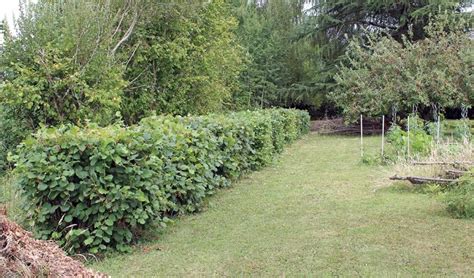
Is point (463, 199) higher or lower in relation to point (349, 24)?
lower

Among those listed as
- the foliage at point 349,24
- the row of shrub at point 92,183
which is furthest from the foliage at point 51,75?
the foliage at point 349,24

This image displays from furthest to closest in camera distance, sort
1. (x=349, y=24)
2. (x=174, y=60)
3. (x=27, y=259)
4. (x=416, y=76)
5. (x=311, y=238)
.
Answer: (x=349, y=24)
(x=416, y=76)
(x=174, y=60)
(x=311, y=238)
(x=27, y=259)

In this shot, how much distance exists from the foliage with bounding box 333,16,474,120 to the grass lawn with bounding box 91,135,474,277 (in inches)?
443

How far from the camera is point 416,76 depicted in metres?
17.6

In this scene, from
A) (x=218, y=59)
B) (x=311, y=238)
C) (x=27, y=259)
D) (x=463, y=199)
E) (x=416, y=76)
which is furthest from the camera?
(x=416, y=76)

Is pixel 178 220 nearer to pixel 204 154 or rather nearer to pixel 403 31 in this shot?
pixel 204 154

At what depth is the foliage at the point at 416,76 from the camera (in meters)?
17.3

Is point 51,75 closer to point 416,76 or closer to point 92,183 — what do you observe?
point 92,183

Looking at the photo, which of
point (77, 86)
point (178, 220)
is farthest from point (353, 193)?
point (77, 86)

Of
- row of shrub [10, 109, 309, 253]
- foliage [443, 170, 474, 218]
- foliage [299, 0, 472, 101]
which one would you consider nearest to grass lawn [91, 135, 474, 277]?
foliage [443, 170, 474, 218]

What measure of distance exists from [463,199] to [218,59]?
12.8m

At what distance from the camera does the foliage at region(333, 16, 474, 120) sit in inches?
681

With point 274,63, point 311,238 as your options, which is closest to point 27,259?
point 311,238

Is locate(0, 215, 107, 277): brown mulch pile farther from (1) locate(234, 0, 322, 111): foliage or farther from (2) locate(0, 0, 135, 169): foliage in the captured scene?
(1) locate(234, 0, 322, 111): foliage
